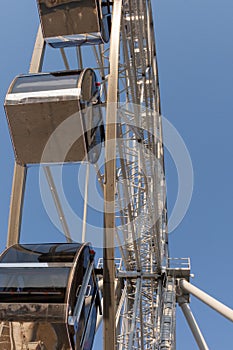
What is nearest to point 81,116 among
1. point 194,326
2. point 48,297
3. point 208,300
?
point 48,297

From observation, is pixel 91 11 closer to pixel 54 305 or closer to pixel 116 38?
pixel 116 38

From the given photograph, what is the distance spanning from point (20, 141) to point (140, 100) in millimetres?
5696

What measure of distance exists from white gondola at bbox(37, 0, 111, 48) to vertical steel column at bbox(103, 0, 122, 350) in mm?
1135

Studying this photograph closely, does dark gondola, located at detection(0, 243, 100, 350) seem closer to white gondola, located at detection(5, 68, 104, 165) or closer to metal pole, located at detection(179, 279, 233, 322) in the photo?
white gondola, located at detection(5, 68, 104, 165)

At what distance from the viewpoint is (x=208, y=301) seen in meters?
14.5

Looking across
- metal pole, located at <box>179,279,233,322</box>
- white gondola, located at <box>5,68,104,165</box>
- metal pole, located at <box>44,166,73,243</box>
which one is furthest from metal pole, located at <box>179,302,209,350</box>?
white gondola, located at <box>5,68,104,165</box>

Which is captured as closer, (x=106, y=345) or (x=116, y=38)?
(x=106, y=345)

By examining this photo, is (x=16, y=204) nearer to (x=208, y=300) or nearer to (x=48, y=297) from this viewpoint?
(x=48, y=297)

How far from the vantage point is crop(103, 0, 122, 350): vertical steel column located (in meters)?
5.89

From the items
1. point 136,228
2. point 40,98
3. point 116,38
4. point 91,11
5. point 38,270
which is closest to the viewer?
point 38,270

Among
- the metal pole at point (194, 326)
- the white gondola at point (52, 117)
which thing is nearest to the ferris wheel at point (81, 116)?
the white gondola at point (52, 117)

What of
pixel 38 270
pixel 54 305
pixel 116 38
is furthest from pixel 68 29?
pixel 54 305

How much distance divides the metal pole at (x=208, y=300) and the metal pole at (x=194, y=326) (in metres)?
0.67

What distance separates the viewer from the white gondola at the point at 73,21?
326 inches
